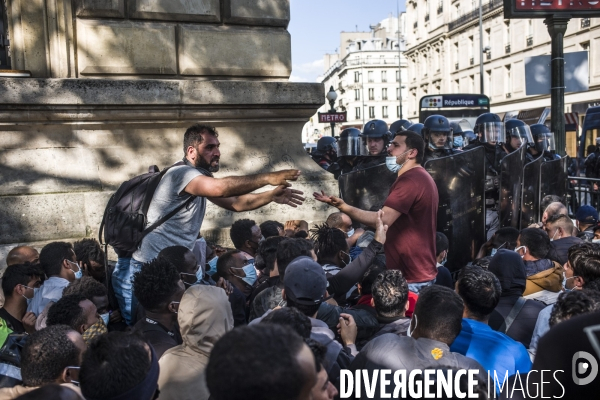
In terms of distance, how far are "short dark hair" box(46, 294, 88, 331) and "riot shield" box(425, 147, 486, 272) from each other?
11.3 ft

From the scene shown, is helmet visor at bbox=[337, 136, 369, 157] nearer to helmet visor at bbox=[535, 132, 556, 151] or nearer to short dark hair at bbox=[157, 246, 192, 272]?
helmet visor at bbox=[535, 132, 556, 151]

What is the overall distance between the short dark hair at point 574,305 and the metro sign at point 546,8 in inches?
259

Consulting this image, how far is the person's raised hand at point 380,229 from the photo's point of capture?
4297 millimetres

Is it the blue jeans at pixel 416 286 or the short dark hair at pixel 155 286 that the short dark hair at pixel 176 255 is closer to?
the short dark hair at pixel 155 286

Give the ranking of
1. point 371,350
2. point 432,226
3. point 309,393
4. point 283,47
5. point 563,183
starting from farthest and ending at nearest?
1. point 563,183
2. point 283,47
3. point 432,226
4. point 371,350
5. point 309,393

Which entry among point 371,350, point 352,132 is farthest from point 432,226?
point 352,132

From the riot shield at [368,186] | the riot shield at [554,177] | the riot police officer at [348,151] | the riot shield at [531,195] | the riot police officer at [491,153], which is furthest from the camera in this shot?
the riot police officer at [348,151]

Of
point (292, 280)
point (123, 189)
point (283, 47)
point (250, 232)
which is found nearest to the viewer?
point (292, 280)

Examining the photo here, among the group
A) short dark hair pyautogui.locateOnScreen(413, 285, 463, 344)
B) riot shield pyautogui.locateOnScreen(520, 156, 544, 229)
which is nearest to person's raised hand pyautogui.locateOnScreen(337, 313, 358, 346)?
short dark hair pyautogui.locateOnScreen(413, 285, 463, 344)

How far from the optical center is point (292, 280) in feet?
11.0

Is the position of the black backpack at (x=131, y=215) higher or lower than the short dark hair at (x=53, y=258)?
higher

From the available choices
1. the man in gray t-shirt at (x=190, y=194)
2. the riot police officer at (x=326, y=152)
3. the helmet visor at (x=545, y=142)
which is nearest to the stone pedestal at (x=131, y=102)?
the man in gray t-shirt at (x=190, y=194)

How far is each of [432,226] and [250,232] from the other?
1558 mm

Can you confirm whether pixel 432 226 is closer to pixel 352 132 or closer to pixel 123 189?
pixel 123 189
